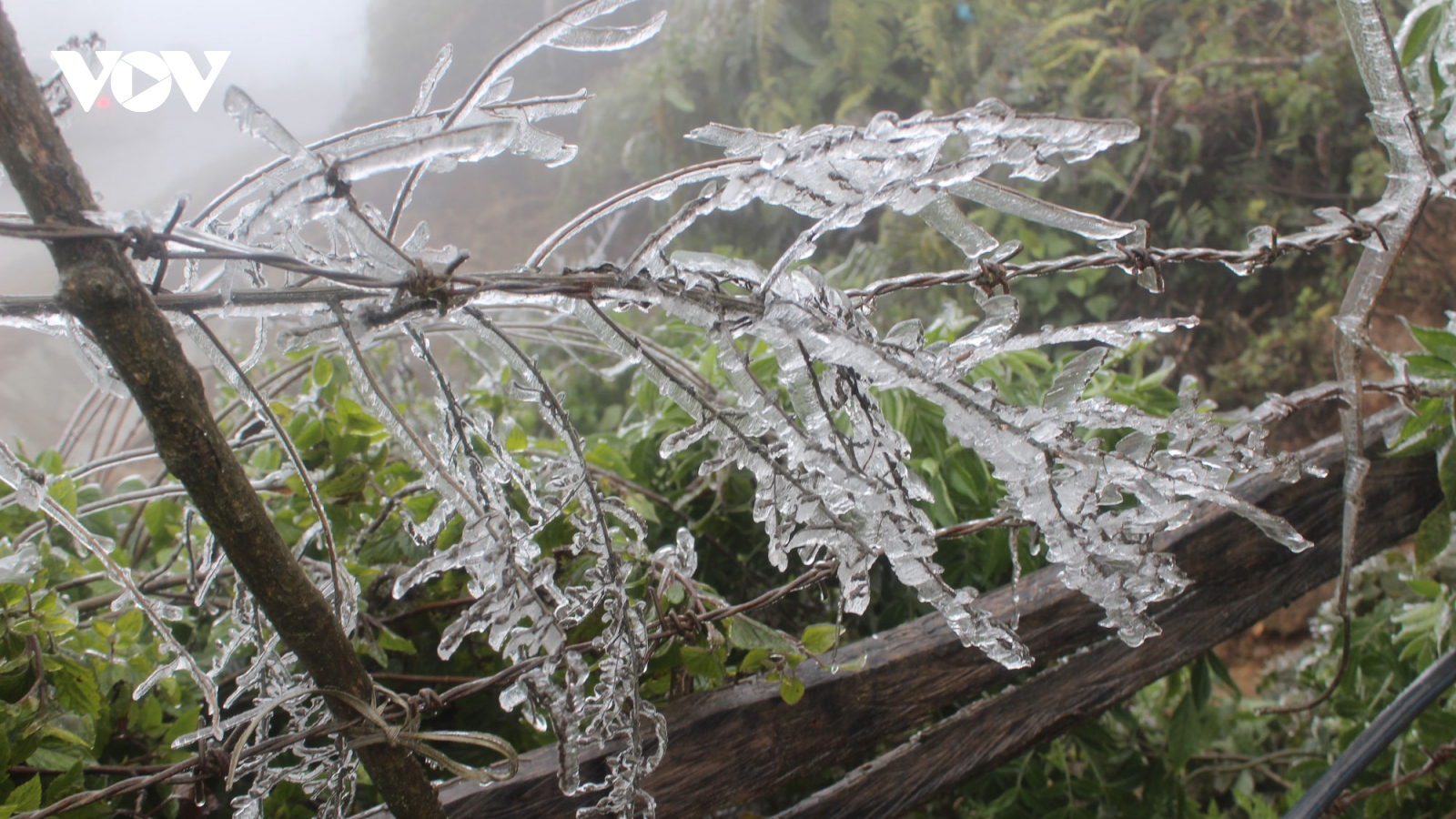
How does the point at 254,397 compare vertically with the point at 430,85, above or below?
below

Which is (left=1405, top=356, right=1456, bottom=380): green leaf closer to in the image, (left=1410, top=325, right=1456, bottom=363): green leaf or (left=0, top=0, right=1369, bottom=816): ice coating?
(left=1410, top=325, right=1456, bottom=363): green leaf

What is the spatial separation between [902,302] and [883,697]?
1.66 meters

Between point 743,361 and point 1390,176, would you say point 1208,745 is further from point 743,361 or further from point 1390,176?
point 743,361

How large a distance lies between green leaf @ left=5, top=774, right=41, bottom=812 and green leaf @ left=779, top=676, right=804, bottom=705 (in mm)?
533

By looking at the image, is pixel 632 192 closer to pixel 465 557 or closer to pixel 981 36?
pixel 465 557

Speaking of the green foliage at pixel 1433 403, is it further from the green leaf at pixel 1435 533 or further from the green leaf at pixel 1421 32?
the green leaf at pixel 1421 32

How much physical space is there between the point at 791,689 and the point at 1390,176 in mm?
731

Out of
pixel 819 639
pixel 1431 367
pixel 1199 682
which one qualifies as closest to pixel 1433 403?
pixel 1431 367

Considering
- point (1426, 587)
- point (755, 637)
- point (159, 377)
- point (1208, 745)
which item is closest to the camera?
point (159, 377)

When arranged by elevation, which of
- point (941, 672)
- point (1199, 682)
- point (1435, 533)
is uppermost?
point (941, 672)

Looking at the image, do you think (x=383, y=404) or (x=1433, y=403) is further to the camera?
(x=1433, y=403)

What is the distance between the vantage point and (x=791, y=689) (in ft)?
2.18

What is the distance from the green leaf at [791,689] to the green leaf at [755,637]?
0.02 metres

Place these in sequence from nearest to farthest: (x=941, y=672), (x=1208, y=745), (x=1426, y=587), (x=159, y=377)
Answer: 1. (x=159, y=377)
2. (x=941, y=672)
3. (x=1426, y=587)
4. (x=1208, y=745)
